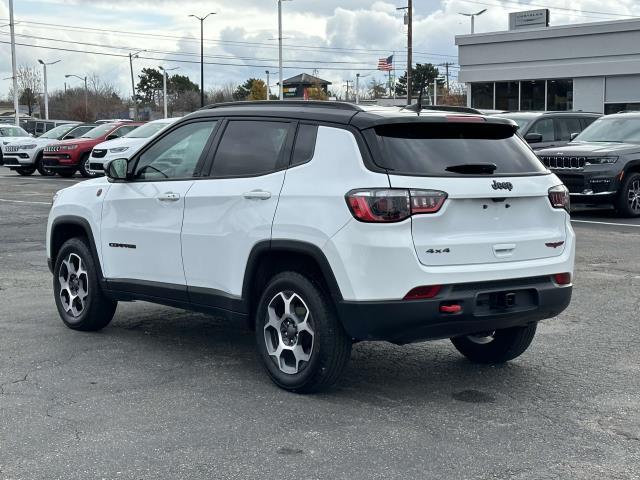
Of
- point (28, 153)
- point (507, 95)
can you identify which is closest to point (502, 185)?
point (28, 153)

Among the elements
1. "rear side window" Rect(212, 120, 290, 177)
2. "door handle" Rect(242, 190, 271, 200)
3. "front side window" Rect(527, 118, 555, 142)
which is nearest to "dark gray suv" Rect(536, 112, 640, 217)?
→ "front side window" Rect(527, 118, 555, 142)

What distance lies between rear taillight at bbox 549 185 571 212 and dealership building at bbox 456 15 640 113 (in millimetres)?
31052

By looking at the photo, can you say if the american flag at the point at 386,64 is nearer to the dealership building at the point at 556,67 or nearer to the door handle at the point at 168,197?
the dealership building at the point at 556,67

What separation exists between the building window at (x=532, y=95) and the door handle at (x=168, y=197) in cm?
3603

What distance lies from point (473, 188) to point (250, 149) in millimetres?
1545

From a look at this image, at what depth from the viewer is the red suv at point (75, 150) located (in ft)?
86.9

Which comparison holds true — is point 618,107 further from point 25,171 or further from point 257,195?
point 257,195

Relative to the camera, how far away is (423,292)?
200 inches

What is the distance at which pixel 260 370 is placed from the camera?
20.1ft

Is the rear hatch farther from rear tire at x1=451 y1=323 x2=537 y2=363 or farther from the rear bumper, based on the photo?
rear tire at x1=451 y1=323 x2=537 y2=363

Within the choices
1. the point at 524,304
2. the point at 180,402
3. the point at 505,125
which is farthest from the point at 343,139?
the point at 180,402

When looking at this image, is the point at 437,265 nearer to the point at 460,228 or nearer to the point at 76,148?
the point at 460,228

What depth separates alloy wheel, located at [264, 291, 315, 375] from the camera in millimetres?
5496

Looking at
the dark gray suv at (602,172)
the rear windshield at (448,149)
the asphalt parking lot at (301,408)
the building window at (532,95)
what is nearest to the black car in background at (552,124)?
the dark gray suv at (602,172)
